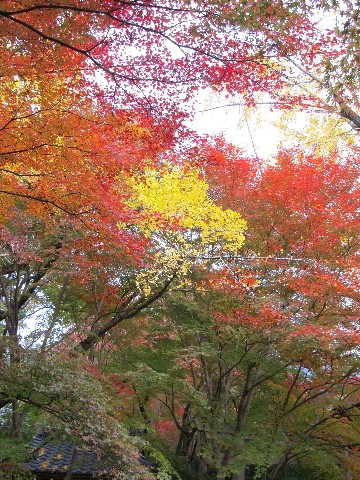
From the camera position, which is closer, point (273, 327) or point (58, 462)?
point (273, 327)

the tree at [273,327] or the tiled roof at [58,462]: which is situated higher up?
the tree at [273,327]

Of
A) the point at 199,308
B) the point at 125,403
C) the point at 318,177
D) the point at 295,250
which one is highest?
the point at 318,177

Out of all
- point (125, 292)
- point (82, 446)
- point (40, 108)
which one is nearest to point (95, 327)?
point (125, 292)

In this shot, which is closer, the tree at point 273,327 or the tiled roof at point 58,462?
the tree at point 273,327

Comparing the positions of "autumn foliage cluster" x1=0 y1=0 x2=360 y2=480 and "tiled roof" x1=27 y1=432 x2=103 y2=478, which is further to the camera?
"tiled roof" x1=27 y1=432 x2=103 y2=478

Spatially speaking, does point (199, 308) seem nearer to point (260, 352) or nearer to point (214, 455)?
point (260, 352)

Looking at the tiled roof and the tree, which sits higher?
the tree

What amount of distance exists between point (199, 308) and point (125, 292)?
5.78 feet

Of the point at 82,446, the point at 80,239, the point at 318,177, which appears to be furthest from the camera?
the point at 318,177

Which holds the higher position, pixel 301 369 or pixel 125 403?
pixel 301 369

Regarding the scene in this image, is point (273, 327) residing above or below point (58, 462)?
above

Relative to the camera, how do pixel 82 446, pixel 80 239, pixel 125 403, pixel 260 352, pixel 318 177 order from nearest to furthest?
1. pixel 82 446
2. pixel 80 239
3. pixel 260 352
4. pixel 125 403
5. pixel 318 177

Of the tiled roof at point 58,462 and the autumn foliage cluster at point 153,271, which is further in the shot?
the tiled roof at point 58,462

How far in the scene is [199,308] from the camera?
9.50 m
